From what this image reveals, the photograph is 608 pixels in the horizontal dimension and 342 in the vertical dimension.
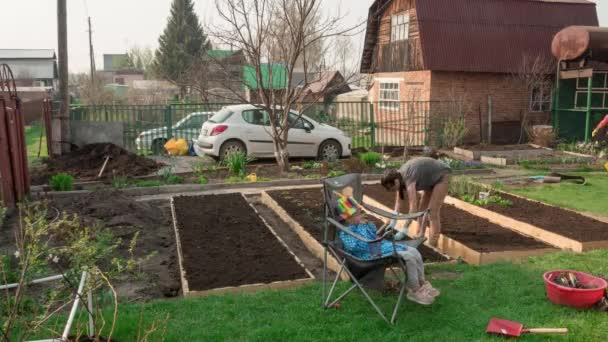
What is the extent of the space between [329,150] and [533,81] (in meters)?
9.74

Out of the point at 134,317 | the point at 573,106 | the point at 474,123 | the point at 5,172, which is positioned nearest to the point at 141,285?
the point at 134,317

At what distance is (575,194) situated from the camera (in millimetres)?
10312

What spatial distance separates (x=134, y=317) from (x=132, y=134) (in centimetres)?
1237

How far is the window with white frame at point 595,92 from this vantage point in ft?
65.6

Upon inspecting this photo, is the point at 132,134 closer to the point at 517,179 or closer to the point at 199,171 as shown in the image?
the point at 199,171

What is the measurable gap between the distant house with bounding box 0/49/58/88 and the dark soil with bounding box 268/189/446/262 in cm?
4876

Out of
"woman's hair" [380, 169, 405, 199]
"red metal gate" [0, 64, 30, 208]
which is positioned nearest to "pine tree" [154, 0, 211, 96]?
"red metal gate" [0, 64, 30, 208]

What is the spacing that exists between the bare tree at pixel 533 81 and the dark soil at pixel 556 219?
38.1 feet

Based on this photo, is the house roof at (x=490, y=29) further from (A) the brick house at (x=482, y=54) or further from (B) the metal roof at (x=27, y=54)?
(B) the metal roof at (x=27, y=54)

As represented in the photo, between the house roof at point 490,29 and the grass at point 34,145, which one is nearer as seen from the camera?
the grass at point 34,145

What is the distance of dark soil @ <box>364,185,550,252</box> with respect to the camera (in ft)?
21.4

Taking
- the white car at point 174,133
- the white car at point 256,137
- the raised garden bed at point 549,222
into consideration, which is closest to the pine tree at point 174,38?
the white car at point 174,133

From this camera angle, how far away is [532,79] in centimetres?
1981

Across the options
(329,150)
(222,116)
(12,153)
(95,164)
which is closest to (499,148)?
(329,150)
